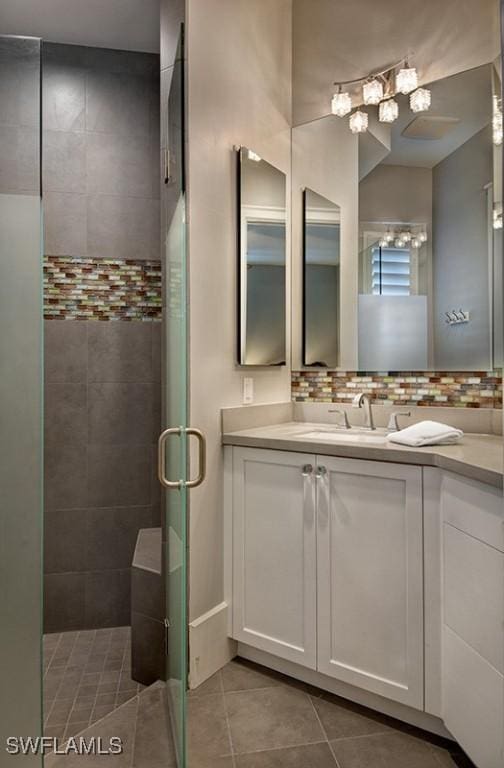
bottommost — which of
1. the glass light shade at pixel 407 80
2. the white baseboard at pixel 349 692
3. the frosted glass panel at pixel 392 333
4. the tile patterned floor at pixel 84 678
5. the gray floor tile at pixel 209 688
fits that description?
the tile patterned floor at pixel 84 678

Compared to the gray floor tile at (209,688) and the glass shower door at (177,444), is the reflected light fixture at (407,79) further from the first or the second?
the gray floor tile at (209,688)

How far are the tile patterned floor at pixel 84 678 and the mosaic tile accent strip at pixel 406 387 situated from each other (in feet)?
5.06

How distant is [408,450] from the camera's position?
1.68m

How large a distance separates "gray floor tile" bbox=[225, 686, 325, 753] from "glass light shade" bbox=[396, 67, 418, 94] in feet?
8.58

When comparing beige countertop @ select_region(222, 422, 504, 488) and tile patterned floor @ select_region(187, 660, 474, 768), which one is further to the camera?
tile patterned floor @ select_region(187, 660, 474, 768)

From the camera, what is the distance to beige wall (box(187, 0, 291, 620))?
2.00m

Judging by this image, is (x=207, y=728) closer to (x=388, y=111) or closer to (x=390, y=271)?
(x=390, y=271)

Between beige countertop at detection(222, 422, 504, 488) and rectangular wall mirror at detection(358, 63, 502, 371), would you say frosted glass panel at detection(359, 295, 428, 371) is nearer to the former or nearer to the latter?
rectangular wall mirror at detection(358, 63, 502, 371)

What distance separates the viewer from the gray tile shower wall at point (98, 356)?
2701mm

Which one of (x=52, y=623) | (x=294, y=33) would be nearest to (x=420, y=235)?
(x=294, y=33)

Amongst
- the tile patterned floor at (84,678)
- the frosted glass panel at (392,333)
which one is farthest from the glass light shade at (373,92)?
the tile patterned floor at (84,678)

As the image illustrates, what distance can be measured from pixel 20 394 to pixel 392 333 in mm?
1719

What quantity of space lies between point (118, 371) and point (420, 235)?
1698 mm

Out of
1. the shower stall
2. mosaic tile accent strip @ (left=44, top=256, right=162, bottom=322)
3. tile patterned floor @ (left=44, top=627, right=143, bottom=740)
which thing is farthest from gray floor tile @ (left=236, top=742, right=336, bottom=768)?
mosaic tile accent strip @ (left=44, top=256, right=162, bottom=322)
